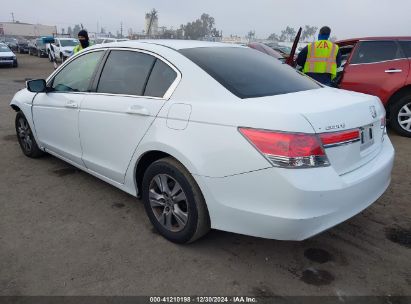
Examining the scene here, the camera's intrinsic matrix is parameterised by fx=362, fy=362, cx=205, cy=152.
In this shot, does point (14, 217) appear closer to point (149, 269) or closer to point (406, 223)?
Result: point (149, 269)

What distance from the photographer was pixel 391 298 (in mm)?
2395

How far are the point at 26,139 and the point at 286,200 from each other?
419cm

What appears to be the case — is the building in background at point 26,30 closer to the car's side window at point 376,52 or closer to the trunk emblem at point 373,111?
the car's side window at point 376,52

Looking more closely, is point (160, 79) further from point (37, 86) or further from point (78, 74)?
point (37, 86)

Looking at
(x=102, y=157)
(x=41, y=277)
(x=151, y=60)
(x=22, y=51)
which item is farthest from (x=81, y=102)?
(x=22, y=51)

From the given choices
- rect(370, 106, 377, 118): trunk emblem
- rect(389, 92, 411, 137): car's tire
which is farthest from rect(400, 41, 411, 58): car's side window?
rect(370, 106, 377, 118): trunk emblem

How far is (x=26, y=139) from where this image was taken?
509 centimetres

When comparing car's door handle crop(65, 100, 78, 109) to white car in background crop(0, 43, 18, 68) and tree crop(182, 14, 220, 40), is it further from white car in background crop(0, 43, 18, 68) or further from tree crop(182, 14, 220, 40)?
tree crop(182, 14, 220, 40)

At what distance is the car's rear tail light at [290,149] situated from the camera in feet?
7.25

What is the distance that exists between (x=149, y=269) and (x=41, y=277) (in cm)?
76

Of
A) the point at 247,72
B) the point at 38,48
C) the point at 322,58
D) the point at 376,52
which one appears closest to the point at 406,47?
the point at 376,52

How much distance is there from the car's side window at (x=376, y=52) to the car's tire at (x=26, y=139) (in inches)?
215

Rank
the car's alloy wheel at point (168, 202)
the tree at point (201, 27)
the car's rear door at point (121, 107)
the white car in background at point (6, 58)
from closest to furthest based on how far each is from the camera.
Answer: the car's alloy wheel at point (168, 202) < the car's rear door at point (121, 107) < the white car in background at point (6, 58) < the tree at point (201, 27)

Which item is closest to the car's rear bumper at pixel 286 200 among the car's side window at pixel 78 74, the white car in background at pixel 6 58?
the car's side window at pixel 78 74
